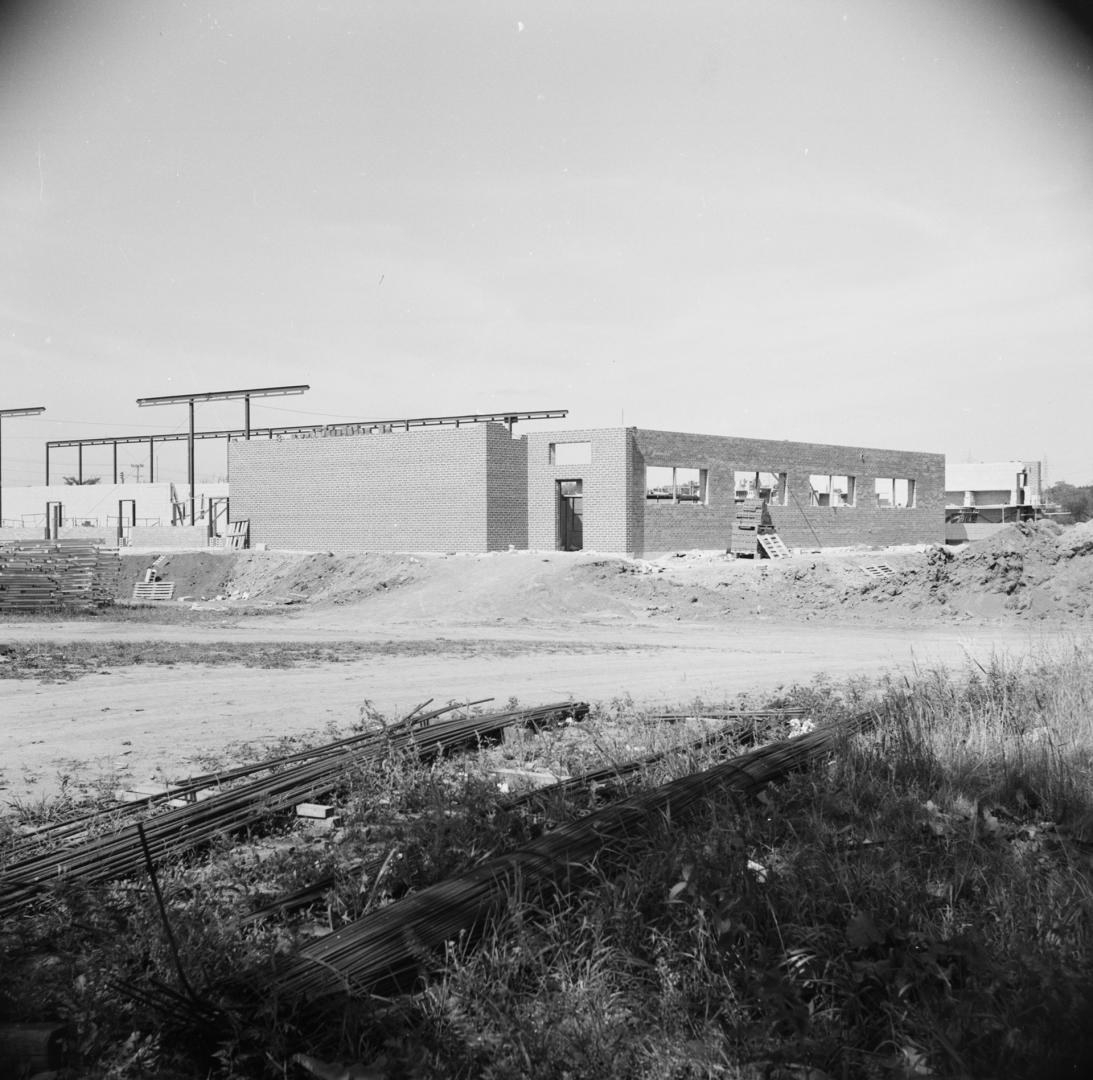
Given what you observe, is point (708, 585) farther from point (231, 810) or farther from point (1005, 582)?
point (231, 810)

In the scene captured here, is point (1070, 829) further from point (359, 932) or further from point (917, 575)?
point (917, 575)

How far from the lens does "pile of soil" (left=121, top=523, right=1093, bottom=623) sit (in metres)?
23.1

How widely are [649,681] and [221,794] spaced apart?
7213 millimetres

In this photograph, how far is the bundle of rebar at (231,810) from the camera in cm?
467

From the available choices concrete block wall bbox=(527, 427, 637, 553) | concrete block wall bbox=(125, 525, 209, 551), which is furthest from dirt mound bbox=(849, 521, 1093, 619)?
concrete block wall bbox=(125, 525, 209, 551)

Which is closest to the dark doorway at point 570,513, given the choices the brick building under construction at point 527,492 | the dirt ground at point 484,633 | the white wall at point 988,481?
the brick building under construction at point 527,492

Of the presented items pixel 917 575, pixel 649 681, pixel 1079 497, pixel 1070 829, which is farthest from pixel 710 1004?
pixel 1079 497

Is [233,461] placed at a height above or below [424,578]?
above

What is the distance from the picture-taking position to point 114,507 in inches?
2159

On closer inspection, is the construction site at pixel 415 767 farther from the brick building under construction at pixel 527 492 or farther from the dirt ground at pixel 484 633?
the brick building under construction at pixel 527 492

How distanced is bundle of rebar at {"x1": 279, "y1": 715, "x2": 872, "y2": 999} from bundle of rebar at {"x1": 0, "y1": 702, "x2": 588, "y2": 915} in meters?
1.58

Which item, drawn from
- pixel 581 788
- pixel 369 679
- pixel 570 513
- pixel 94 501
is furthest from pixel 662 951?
pixel 94 501

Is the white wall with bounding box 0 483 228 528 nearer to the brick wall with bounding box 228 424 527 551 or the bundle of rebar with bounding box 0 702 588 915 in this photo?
the brick wall with bounding box 228 424 527 551

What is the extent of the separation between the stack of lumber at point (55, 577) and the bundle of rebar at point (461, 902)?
22815 millimetres
